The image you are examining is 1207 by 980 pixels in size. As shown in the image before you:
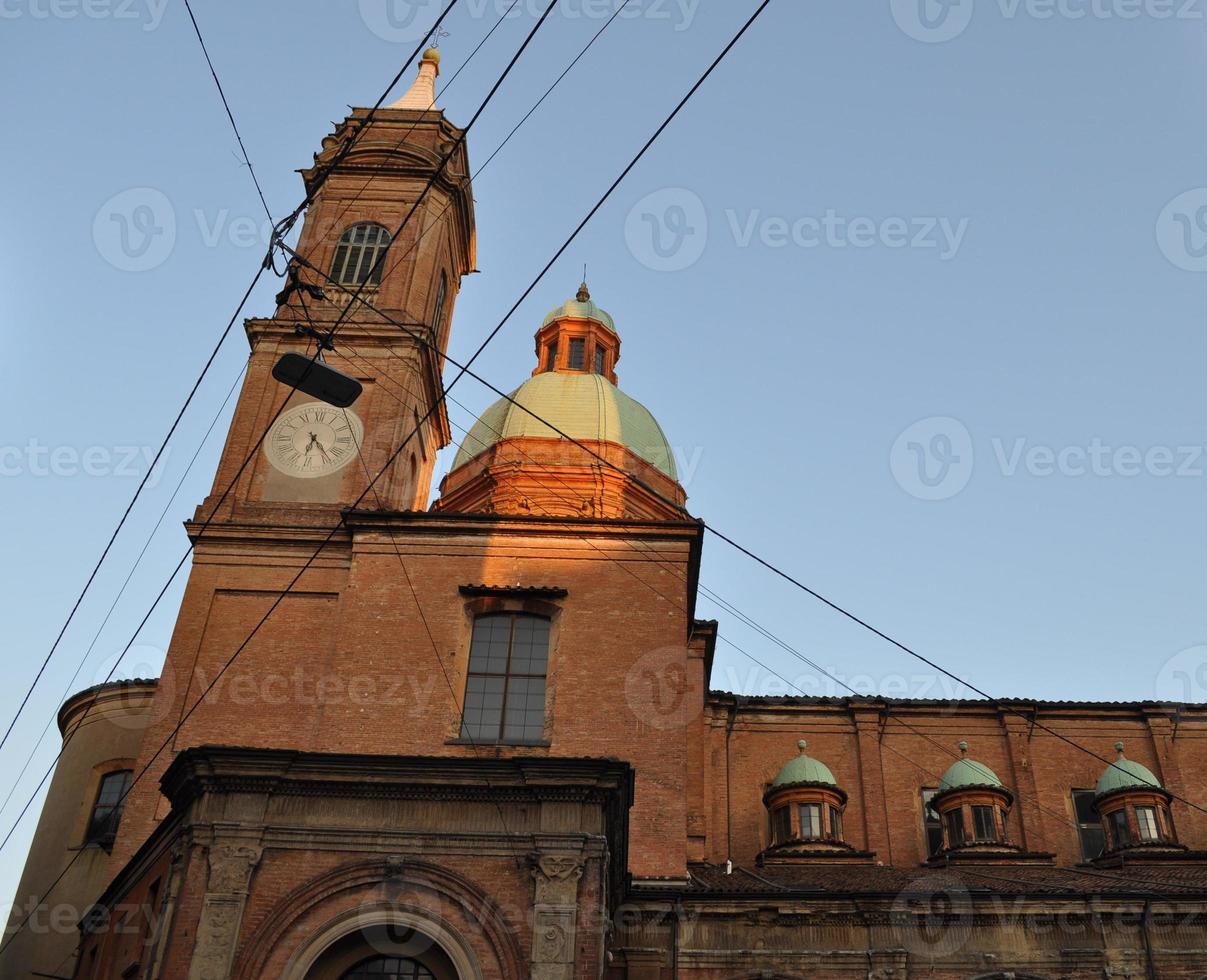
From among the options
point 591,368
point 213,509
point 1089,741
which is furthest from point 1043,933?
point 591,368

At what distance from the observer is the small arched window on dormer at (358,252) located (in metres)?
29.3

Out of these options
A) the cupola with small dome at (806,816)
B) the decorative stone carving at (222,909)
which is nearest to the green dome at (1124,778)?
the cupola with small dome at (806,816)

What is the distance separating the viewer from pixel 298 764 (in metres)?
17.1

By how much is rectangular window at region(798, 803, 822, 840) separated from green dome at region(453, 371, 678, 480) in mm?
10375

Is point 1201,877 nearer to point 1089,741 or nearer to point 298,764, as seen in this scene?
point 1089,741

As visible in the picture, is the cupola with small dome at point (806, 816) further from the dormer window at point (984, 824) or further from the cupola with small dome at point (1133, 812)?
the cupola with small dome at point (1133, 812)

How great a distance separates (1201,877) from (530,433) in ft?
59.8

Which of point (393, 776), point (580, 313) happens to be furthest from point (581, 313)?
point (393, 776)

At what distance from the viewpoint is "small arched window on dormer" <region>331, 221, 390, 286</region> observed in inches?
1153

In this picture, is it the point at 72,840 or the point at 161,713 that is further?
the point at 72,840

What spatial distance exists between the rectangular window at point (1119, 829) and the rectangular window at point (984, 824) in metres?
2.71

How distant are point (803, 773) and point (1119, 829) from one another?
21.7 feet

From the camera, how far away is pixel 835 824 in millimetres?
27500

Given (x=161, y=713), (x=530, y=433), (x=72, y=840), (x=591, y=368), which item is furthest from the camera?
(x=591, y=368)
